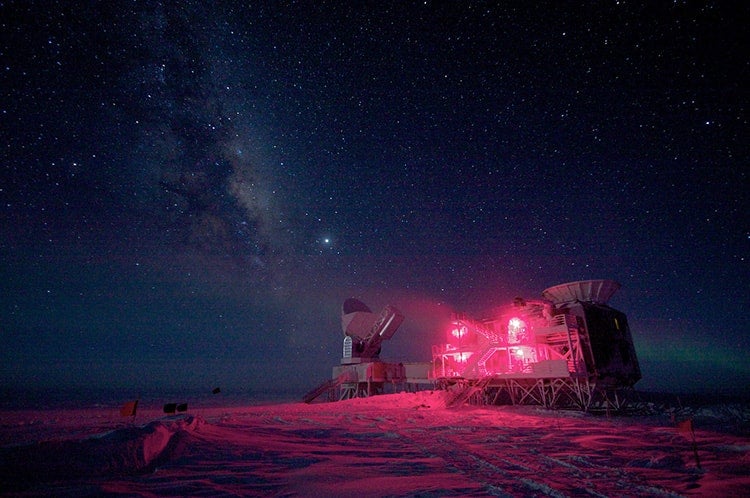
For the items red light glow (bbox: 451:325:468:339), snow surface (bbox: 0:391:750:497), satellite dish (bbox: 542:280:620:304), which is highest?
satellite dish (bbox: 542:280:620:304)

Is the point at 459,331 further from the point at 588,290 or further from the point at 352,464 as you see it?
the point at 352,464

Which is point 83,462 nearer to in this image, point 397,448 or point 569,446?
point 397,448

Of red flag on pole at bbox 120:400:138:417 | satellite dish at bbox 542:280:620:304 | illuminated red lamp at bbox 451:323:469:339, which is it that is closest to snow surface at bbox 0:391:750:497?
red flag on pole at bbox 120:400:138:417

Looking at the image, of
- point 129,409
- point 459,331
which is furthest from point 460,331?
point 129,409

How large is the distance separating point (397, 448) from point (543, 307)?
24479 mm

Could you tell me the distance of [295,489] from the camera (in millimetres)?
6328

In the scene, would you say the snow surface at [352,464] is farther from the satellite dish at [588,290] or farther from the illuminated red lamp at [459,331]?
the illuminated red lamp at [459,331]

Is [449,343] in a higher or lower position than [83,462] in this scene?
higher

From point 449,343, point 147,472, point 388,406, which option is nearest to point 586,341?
point 449,343

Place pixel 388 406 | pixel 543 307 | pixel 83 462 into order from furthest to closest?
1. pixel 543 307
2. pixel 388 406
3. pixel 83 462

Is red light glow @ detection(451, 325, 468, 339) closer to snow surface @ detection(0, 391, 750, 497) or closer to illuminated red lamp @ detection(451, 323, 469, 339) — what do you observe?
illuminated red lamp @ detection(451, 323, 469, 339)

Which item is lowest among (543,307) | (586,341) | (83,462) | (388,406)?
(388,406)

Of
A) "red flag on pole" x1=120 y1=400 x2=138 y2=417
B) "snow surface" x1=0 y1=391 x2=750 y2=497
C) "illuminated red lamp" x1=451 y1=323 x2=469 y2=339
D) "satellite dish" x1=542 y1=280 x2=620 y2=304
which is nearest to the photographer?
"snow surface" x1=0 y1=391 x2=750 y2=497

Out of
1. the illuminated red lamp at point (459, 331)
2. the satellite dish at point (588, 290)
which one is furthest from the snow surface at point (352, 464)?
the illuminated red lamp at point (459, 331)
